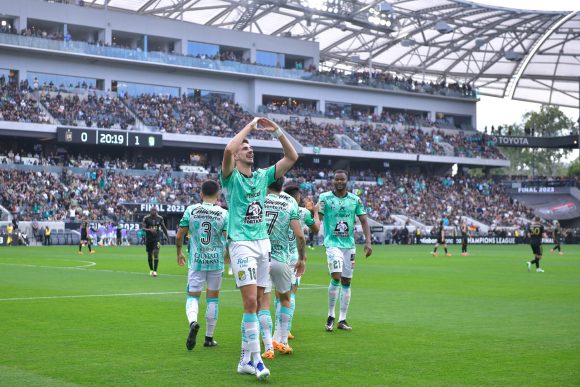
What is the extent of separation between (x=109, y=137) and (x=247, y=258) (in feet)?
195

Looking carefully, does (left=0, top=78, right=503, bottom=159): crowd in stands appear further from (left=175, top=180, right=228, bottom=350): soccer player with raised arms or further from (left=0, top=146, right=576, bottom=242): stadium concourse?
(left=175, top=180, right=228, bottom=350): soccer player with raised arms

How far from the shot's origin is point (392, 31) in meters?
79.9

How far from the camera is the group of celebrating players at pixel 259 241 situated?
9789 millimetres

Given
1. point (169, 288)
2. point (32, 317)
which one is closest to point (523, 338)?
point (32, 317)

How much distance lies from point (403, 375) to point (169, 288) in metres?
13.6

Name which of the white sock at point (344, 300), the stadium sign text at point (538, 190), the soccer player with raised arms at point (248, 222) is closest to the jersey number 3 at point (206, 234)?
the soccer player with raised arms at point (248, 222)

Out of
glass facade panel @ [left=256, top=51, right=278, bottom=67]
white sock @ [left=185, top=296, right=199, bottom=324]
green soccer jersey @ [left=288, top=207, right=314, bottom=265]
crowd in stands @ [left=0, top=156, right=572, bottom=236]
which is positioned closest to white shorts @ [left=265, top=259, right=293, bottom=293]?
green soccer jersey @ [left=288, top=207, right=314, bottom=265]

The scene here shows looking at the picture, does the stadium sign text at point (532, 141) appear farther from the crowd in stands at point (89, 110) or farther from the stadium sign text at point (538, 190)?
the crowd in stands at point (89, 110)

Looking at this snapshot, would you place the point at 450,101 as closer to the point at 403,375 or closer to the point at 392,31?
the point at 392,31

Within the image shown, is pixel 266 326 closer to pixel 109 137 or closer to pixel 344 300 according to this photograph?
pixel 344 300

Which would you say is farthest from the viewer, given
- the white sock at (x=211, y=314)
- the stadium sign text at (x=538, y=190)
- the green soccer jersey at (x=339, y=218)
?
the stadium sign text at (x=538, y=190)

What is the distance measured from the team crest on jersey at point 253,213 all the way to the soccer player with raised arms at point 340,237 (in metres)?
4.21

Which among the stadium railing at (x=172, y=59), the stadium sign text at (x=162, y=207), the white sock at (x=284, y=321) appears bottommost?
the white sock at (x=284, y=321)

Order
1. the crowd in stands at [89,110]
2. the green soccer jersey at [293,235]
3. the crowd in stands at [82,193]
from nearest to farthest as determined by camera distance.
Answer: the green soccer jersey at [293,235] < the crowd in stands at [82,193] < the crowd in stands at [89,110]
